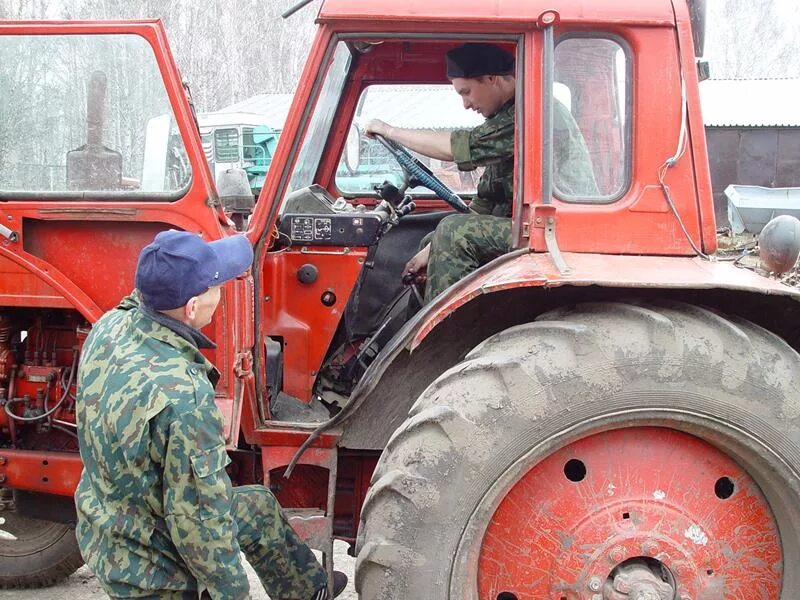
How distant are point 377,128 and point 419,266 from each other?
0.57m

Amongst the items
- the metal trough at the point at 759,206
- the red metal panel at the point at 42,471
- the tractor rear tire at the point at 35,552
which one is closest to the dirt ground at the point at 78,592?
the tractor rear tire at the point at 35,552

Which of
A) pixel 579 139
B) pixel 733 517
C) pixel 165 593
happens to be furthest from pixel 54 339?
pixel 733 517

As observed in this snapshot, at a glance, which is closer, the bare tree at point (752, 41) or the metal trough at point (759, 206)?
the metal trough at point (759, 206)

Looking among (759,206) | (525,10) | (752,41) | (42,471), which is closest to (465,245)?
(525,10)

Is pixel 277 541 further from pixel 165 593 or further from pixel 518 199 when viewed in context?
pixel 518 199

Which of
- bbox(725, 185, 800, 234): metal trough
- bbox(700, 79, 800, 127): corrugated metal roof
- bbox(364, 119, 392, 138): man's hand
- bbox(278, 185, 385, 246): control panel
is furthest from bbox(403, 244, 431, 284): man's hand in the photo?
bbox(700, 79, 800, 127): corrugated metal roof

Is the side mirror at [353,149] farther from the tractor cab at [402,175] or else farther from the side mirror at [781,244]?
the side mirror at [781,244]

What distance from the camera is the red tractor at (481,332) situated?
244 cm

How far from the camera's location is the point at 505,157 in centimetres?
299

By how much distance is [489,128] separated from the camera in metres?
2.99

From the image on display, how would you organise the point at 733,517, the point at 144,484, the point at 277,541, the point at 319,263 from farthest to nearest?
the point at 319,263, the point at 277,541, the point at 733,517, the point at 144,484

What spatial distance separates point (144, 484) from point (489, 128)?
1696 millimetres

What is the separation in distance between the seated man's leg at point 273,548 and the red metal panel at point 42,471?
2.63 ft

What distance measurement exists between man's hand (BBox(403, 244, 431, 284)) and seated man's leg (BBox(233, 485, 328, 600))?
3.41ft
